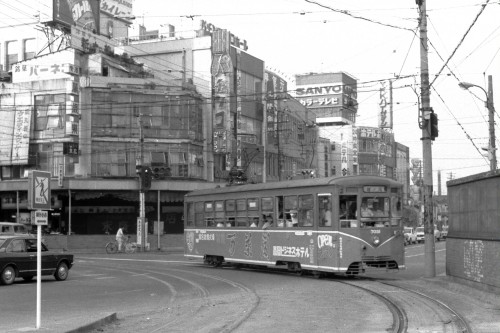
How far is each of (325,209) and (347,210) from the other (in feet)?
2.28

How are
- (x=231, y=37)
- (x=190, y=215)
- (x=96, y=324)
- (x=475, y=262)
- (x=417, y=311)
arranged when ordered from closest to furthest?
(x=96, y=324)
(x=417, y=311)
(x=475, y=262)
(x=190, y=215)
(x=231, y=37)

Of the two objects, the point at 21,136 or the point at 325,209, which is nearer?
the point at 325,209

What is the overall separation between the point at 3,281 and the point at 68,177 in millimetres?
29923

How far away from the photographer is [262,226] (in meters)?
23.6

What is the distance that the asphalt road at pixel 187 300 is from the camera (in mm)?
12282

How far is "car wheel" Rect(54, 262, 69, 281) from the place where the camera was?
74.7 ft

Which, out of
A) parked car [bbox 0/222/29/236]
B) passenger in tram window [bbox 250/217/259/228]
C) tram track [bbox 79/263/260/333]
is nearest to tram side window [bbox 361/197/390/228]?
tram track [bbox 79/263/260/333]

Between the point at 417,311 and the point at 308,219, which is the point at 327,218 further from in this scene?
the point at 417,311

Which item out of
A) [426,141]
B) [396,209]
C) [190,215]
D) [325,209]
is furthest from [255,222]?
[426,141]

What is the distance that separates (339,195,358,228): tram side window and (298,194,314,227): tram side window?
1100 millimetres

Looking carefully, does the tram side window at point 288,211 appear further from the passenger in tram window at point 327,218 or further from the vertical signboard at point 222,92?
the vertical signboard at point 222,92

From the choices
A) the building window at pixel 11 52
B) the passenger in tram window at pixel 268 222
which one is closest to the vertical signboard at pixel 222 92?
the building window at pixel 11 52

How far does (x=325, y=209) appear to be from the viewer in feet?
68.4

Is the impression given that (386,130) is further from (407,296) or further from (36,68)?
(407,296)
